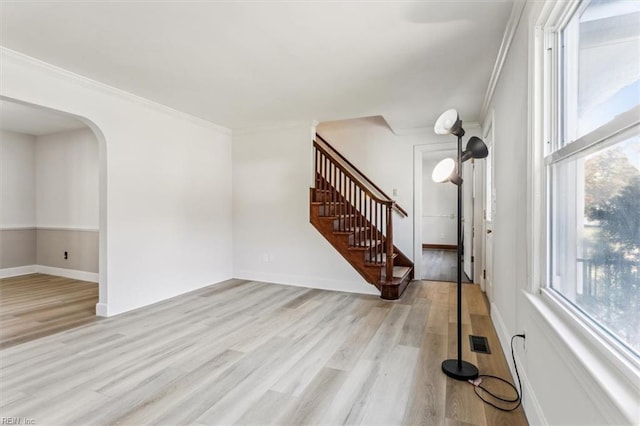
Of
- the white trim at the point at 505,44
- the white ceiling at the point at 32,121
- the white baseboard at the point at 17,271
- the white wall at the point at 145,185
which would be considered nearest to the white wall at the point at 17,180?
the white ceiling at the point at 32,121

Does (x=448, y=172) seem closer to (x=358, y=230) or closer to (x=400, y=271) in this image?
(x=358, y=230)

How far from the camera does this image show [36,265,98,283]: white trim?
4.96 metres

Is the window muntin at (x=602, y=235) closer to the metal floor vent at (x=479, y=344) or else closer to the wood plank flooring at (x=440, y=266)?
the metal floor vent at (x=479, y=344)

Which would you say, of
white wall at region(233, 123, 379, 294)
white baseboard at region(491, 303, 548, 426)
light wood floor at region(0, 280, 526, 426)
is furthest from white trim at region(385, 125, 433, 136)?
white baseboard at region(491, 303, 548, 426)

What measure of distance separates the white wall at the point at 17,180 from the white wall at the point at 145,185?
11.2 ft

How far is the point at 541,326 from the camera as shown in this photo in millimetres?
1477

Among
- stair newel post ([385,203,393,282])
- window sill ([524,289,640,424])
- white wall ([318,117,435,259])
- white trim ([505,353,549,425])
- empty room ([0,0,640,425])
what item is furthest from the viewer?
white wall ([318,117,435,259])

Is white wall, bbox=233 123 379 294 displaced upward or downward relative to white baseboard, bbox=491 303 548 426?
upward

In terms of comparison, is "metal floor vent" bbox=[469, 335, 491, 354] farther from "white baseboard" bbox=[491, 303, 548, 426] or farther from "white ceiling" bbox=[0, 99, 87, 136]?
"white ceiling" bbox=[0, 99, 87, 136]

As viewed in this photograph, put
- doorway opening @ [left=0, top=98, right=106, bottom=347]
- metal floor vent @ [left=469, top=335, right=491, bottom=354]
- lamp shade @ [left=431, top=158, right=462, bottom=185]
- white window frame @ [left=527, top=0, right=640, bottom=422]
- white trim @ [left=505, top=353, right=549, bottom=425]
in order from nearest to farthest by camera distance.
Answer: white window frame @ [left=527, top=0, right=640, bottom=422]
white trim @ [left=505, top=353, right=549, bottom=425]
lamp shade @ [left=431, top=158, right=462, bottom=185]
metal floor vent @ [left=469, top=335, right=491, bottom=354]
doorway opening @ [left=0, top=98, right=106, bottom=347]

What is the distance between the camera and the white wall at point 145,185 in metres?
2.99

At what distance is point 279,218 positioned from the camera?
4836 millimetres

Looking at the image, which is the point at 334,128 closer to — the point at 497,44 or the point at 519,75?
the point at 497,44

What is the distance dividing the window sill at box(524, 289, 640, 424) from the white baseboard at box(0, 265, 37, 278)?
23.9 feet
